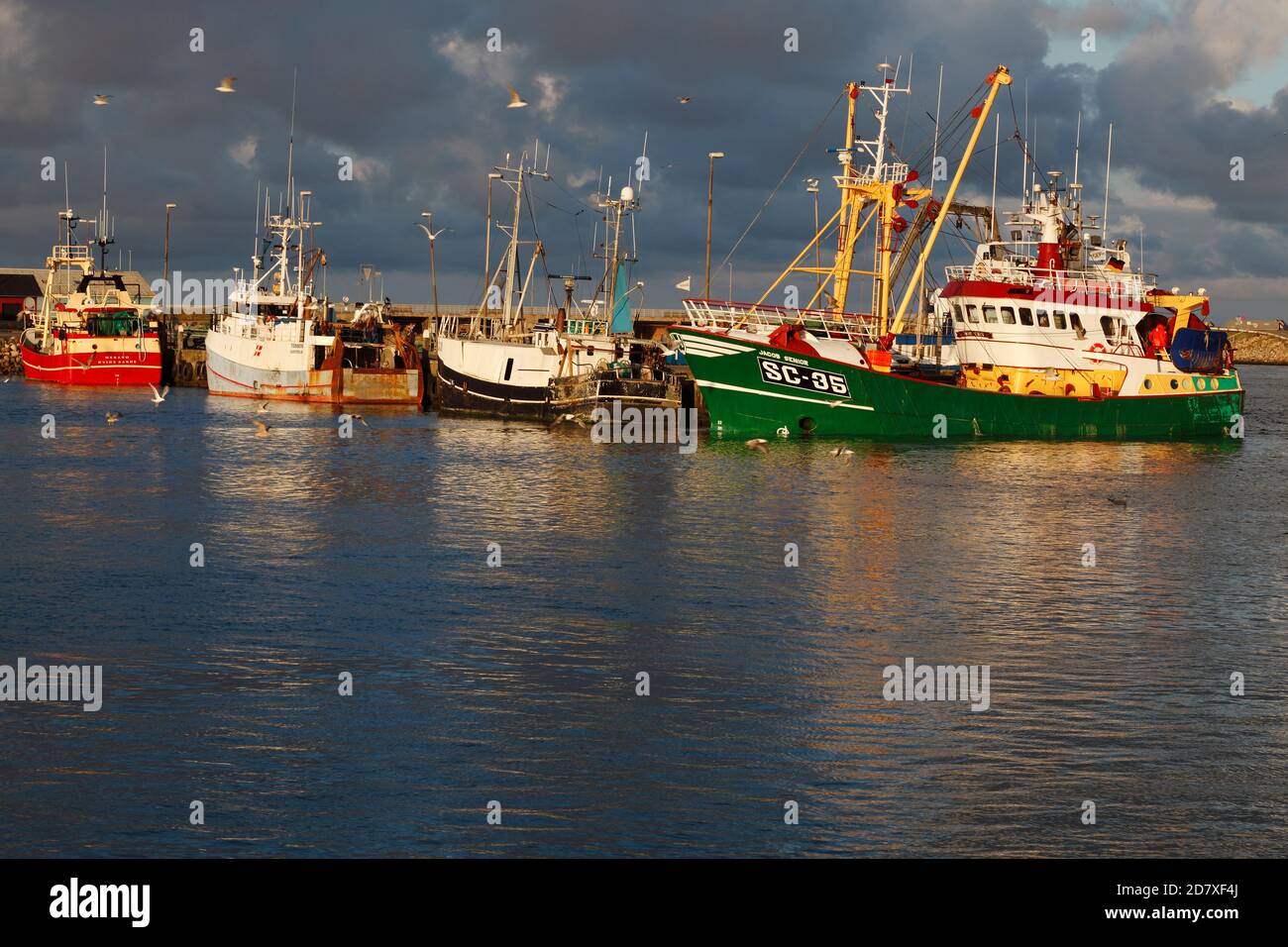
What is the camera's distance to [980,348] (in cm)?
7369

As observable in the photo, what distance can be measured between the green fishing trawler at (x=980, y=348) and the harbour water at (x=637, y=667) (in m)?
17.2

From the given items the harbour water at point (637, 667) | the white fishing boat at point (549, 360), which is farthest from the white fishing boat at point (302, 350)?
the harbour water at point (637, 667)

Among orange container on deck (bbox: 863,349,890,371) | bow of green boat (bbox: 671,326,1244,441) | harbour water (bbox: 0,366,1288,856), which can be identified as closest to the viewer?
harbour water (bbox: 0,366,1288,856)

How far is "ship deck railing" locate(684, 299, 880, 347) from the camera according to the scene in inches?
2751

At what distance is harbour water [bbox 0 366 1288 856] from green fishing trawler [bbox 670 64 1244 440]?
17248 mm

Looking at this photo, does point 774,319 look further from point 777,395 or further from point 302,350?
point 302,350

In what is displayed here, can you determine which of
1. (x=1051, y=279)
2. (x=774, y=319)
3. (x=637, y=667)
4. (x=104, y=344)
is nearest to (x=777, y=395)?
(x=774, y=319)

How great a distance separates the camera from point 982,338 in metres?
73.5

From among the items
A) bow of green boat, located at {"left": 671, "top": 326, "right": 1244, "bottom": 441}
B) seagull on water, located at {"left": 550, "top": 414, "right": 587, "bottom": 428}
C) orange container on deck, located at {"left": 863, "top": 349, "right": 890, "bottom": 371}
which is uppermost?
orange container on deck, located at {"left": 863, "top": 349, "right": 890, "bottom": 371}

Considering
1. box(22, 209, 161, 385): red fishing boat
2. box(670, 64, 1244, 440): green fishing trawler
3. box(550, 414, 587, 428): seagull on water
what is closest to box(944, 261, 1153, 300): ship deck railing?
box(670, 64, 1244, 440): green fishing trawler

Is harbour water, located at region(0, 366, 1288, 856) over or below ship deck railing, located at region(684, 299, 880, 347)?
below

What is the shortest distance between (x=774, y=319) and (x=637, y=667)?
1848 inches

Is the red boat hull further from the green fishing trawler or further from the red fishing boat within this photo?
the green fishing trawler
